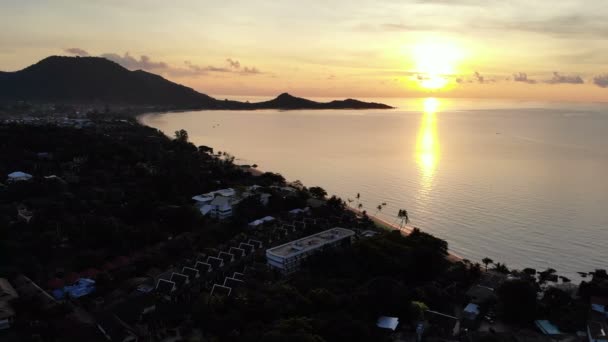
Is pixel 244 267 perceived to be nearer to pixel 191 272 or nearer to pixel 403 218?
pixel 191 272

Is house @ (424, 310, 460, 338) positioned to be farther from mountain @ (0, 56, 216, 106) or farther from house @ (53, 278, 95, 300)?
mountain @ (0, 56, 216, 106)

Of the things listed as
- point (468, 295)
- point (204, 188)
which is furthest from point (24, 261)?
point (468, 295)

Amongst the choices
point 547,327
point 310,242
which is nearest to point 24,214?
point 310,242

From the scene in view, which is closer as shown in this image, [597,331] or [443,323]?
[597,331]

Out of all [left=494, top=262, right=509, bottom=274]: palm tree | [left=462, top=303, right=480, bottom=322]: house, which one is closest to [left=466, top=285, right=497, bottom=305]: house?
[left=462, top=303, right=480, bottom=322]: house

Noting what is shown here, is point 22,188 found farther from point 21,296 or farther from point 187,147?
point 187,147

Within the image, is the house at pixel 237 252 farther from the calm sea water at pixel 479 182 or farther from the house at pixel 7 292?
the calm sea water at pixel 479 182

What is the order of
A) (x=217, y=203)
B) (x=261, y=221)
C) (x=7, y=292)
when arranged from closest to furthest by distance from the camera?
1. (x=7, y=292)
2. (x=261, y=221)
3. (x=217, y=203)
